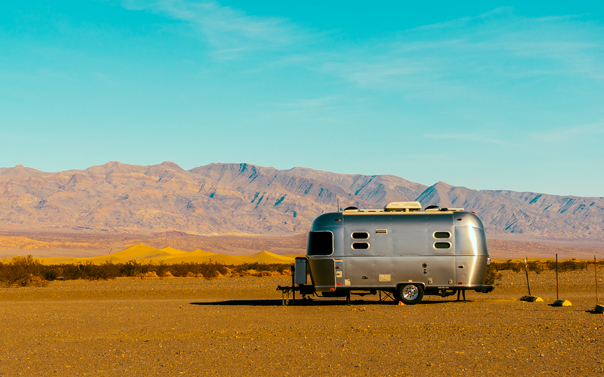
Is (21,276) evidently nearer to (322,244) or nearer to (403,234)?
(322,244)

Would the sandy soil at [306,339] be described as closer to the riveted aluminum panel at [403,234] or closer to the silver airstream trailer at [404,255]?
the silver airstream trailer at [404,255]

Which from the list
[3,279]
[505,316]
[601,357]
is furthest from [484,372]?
[3,279]

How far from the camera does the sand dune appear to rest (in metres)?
74.2

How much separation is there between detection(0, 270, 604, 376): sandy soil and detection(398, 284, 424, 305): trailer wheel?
380mm

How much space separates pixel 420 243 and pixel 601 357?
30.5 feet

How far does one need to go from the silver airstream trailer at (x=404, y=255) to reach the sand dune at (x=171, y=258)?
51602mm

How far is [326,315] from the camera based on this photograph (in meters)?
17.9

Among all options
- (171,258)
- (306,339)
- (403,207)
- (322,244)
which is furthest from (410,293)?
(171,258)

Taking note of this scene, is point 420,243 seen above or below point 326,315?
above

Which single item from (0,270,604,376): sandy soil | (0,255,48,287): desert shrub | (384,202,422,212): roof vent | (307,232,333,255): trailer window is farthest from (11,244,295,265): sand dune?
(0,270,604,376): sandy soil

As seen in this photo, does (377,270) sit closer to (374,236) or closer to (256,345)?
(374,236)

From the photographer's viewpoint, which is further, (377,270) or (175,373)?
(377,270)

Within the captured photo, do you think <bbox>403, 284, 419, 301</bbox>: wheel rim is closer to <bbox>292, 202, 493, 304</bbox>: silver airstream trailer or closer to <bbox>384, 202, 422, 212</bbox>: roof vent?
<bbox>292, 202, 493, 304</bbox>: silver airstream trailer

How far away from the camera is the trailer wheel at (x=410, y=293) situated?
20172 millimetres
